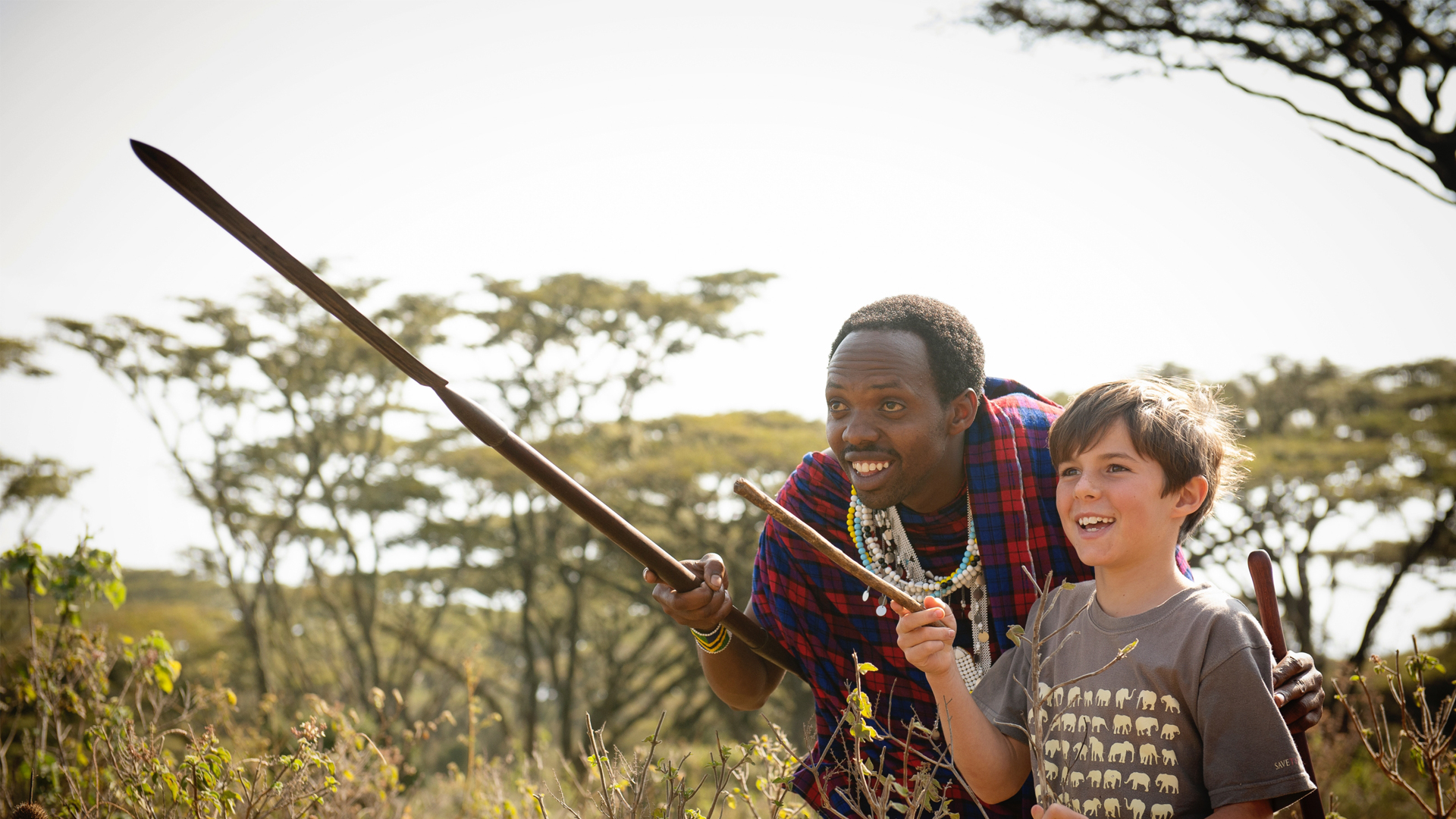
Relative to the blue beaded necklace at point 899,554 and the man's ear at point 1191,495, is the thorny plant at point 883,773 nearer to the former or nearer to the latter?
the blue beaded necklace at point 899,554

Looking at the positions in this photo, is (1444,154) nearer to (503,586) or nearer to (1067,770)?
(1067,770)

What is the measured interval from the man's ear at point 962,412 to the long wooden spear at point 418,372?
72cm

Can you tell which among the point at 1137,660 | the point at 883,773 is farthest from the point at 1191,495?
the point at 883,773

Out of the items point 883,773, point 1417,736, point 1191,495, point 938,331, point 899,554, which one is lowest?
point 883,773

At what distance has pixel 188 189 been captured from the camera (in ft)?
5.14

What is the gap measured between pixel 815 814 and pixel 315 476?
44.6 feet

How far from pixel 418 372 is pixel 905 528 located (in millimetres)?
1333

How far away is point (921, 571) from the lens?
2.57 metres

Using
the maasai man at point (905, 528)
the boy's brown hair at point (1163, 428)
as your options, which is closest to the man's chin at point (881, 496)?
the maasai man at point (905, 528)

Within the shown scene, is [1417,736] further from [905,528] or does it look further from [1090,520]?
[905,528]

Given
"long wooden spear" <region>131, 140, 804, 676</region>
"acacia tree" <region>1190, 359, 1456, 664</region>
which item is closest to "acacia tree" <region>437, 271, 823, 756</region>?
"acacia tree" <region>1190, 359, 1456, 664</region>

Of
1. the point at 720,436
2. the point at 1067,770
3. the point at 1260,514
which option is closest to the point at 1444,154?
the point at 1067,770

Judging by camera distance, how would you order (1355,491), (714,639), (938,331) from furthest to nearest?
1. (1355,491)
2. (714,639)
3. (938,331)

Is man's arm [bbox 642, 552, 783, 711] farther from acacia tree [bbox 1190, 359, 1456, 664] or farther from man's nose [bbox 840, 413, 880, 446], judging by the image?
acacia tree [bbox 1190, 359, 1456, 664]
